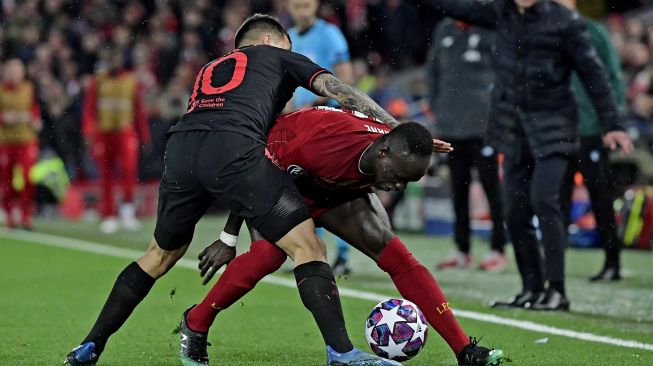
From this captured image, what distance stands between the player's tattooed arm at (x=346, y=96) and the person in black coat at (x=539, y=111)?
251 cm

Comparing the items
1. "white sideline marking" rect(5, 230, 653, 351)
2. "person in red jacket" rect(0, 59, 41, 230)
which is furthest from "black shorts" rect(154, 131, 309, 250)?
"person in red jacket" rect(0, 59, 41, 230)

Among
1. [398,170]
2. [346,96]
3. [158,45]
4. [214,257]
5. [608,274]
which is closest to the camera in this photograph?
[398,170]

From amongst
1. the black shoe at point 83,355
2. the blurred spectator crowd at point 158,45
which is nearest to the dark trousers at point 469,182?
the black shoe at point 83,355

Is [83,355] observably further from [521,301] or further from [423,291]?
[521,301]

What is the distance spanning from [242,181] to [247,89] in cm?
45

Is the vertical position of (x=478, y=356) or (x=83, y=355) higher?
(x=478, y=356)

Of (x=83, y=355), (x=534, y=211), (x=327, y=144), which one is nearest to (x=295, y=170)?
(x=327, y=144)

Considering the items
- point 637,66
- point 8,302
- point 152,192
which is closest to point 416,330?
point 8,302

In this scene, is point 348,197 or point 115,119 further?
point 115,119

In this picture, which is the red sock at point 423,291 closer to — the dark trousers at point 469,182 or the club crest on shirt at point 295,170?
Answer: the club crest on shirt at point 295,170

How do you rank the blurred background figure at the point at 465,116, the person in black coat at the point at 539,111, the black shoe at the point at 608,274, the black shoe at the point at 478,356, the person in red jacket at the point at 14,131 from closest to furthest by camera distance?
the black shoe at the point at 478,356
the person in black coat at the point at 539,111
the black shoe at the point at 608,274
the blurred background figure at the point at 465,116
the person in red jacket at the point at 14,131

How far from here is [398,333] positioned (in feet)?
19.1

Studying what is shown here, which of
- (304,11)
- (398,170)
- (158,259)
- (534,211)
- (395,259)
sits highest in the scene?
(304,11)

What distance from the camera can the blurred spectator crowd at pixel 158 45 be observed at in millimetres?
19594
